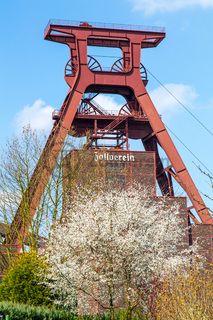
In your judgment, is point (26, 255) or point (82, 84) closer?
point (26, 255)

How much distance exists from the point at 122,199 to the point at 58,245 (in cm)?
275

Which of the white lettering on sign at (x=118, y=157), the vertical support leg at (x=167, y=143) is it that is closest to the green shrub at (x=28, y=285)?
the white lettering on sign at (x=118, y=157)

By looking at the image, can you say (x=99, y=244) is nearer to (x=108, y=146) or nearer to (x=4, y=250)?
(x=4, y=250)

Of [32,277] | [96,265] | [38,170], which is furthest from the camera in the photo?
[38,170]

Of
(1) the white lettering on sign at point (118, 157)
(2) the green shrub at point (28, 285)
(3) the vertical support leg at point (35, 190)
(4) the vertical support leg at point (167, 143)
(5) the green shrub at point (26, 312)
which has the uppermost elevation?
(4) the vertical support leg at point (167, 143)

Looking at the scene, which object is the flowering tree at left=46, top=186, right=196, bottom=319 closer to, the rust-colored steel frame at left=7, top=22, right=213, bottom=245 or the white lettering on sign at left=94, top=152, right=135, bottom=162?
the white lettering on sign at left=94, top=152, right=135, bottom=162

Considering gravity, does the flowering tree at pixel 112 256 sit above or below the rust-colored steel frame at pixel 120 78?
below

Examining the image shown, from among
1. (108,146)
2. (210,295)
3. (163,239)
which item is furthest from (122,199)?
(108,146)

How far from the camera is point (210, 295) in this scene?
536 inches

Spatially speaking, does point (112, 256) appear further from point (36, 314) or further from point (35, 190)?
point (35, 190)

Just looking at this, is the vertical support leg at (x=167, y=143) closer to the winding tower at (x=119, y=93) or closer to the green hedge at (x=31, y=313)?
the winding tower at (x=119, y=93)

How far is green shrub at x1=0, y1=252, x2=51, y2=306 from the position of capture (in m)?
23.1

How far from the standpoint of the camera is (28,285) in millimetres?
23172

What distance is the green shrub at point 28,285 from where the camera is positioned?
23.1 m
